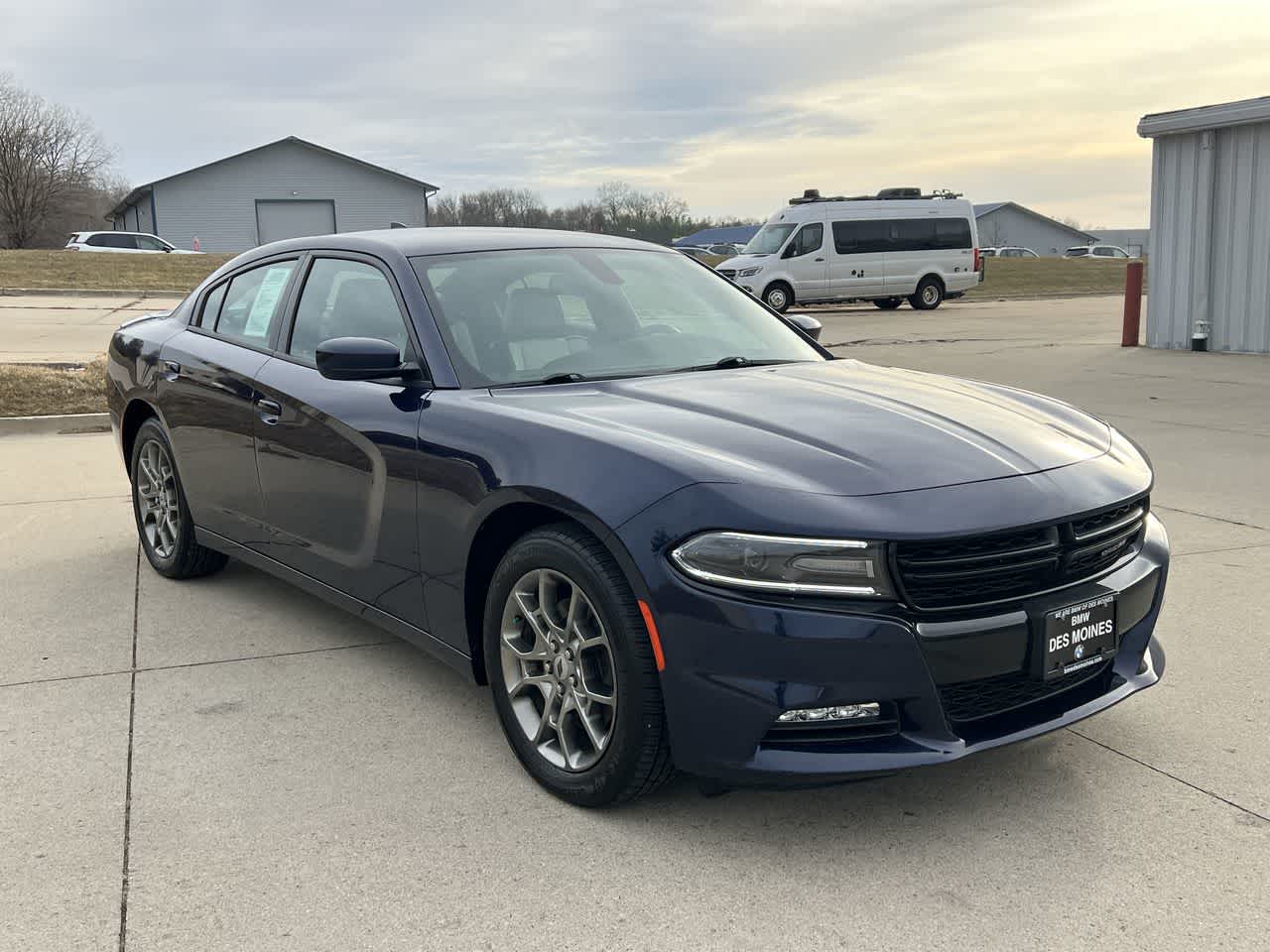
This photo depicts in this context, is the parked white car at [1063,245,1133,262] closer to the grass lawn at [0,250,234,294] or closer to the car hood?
the grass lawn at [0,250,234,294]

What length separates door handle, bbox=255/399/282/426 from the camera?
4.41m

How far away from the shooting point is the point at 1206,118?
15.2 metres

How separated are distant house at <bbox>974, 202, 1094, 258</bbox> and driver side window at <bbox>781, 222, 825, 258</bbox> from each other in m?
64.6

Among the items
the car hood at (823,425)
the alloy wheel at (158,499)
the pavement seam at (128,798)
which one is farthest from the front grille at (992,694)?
the alloy wheel at (158,499)

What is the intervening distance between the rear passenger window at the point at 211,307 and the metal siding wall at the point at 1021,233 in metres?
87.0

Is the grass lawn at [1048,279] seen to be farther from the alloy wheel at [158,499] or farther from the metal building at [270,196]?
the alloy wheel at [158,499]

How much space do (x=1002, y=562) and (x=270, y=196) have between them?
50735mm

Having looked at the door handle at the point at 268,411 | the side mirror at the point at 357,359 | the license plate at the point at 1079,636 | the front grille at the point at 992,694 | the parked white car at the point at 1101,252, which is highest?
the parked white car at the point at 1101,252

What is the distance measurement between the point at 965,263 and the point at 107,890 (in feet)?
91.4

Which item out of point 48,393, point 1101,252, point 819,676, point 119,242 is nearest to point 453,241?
point 819,676

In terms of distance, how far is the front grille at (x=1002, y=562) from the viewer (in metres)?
2.80

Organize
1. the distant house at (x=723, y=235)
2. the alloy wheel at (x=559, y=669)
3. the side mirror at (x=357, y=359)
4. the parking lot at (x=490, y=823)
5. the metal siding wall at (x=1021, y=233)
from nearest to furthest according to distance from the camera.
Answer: the parking lot at (x=490, y=823)
the alloy wheel at (x=559, y=669)
the side mirror at (x=357, y=359)
the distant house at (x=723, y=235)
the metal siding wall at (x=1021, y=233)

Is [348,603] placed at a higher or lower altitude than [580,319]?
lower

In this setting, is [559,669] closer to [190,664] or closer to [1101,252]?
[190,664]
